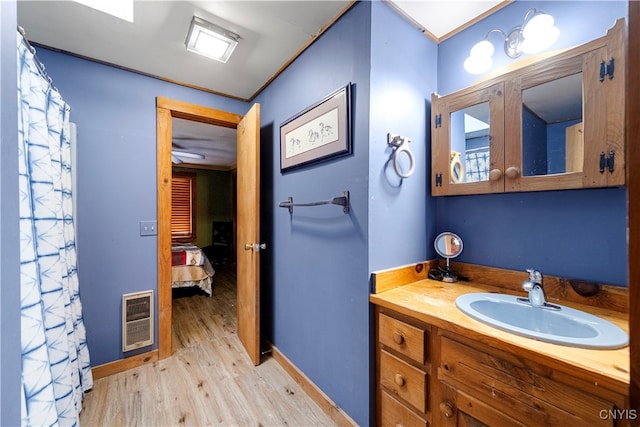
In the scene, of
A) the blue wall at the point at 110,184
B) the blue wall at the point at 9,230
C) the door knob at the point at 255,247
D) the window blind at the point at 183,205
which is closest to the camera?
the blue wall at the point at 9,230

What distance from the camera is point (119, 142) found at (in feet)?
6.19

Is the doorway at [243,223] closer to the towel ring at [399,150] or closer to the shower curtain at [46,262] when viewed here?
the shower curtain at [46,262]

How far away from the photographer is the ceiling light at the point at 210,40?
1.48m

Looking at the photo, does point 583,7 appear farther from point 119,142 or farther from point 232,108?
point 119,142

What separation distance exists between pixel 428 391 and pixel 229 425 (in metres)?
1.13

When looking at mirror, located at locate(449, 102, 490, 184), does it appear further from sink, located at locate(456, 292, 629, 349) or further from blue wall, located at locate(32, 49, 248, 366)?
blue wall, located at locate(32, 49, 248, 366)

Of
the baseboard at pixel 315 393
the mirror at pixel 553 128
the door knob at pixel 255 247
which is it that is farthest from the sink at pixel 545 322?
the door knob at pixel 255 247

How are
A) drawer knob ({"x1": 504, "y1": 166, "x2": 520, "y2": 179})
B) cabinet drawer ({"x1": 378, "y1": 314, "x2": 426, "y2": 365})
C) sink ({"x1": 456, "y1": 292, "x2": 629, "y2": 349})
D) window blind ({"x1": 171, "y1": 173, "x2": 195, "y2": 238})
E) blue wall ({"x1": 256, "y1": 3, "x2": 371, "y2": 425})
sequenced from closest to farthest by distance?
sink ({"x1": 456, "y1": 292, "x2": 629, "y2": 349}), cabinet drawer ({"x1": 378, "y1": 314, "x2": 426, "y2": 365}), drawer knob ({"x1": 504, "y1": 166, "x2": 520, "y2": 179}), blue wall ({"x1": 256, "y1": 3, "x2": 371, "y2": 425}), window blind ({"x1": 171, "y1": 173, "x2": 195, "y2": 238})

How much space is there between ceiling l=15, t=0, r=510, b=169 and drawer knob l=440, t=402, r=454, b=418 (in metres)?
1.86

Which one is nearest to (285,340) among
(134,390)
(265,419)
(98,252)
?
(265,419)

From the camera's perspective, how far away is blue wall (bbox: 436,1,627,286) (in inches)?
38.9

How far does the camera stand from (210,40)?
158 cm

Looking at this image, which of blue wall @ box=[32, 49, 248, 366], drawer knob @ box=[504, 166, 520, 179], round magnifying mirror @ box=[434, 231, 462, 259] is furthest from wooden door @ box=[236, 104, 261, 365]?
drawer knob @ box=[504, 166, 520, 179]

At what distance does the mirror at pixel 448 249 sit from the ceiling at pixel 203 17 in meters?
1.24
